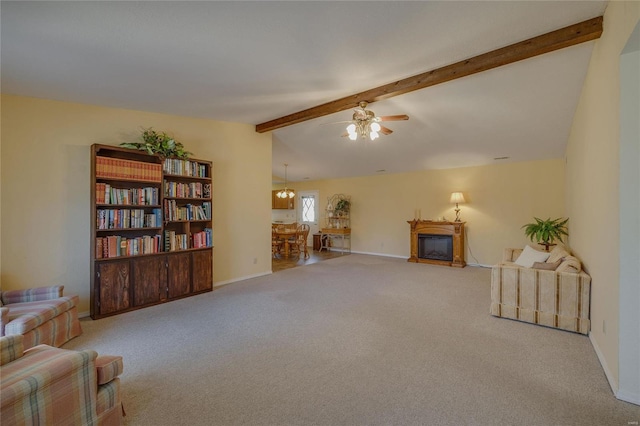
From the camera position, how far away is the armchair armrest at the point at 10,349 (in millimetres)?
1343

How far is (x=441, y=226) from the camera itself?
6746 mm

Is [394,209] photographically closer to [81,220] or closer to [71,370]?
[81,220]

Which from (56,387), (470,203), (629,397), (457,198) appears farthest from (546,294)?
(56,387)

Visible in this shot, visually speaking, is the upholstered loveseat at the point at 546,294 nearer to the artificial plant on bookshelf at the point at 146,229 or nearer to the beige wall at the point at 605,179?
the beige wall at the point at 605,179

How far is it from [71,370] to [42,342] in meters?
1.60

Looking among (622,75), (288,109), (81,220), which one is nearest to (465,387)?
(622,75)

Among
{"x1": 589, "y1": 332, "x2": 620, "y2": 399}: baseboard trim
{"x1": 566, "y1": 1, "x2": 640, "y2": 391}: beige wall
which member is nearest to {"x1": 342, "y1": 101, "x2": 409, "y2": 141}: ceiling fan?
{"x1": 566, "y1": 1, "x2": 640, "y2": 391}: beige wall

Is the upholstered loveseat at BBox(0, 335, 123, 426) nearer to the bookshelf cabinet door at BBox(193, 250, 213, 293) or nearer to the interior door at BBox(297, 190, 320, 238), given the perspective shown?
the bookshelf cabinet door at BBox(193, 250, 213, 293)

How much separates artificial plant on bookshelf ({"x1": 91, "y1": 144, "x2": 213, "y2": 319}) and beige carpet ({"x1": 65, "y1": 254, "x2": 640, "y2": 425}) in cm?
32

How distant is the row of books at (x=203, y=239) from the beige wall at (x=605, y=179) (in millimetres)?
4574

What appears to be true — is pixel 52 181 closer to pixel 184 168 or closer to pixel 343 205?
pixel 184 168

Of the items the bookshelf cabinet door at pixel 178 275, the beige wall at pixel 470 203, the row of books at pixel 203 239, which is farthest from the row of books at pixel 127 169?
the beige wall at pixel 470 203

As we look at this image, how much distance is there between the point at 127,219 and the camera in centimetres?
359

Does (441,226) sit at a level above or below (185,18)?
below
